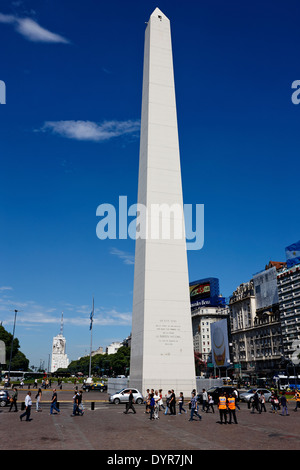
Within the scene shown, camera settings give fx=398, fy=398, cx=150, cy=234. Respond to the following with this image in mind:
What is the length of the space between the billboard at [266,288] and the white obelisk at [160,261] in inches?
2777

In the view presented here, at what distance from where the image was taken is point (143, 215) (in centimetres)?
3997

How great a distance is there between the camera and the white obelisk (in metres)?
35.7

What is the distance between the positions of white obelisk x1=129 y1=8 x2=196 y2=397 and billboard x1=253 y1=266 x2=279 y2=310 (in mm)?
70548

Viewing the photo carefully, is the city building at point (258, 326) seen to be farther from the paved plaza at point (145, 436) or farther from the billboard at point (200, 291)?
the paved plaza at point (145, 436)

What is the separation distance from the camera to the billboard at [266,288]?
10438 centimetres

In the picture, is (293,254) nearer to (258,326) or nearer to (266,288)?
(266,288)

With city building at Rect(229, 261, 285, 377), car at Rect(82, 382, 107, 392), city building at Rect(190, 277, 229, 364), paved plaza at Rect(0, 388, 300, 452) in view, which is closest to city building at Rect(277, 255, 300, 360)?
city building at Rect(229, 261, 285, 377)

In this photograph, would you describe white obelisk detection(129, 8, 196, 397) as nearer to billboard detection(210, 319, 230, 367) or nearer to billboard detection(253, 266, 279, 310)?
billboard detection(253, 266, 279, 310)

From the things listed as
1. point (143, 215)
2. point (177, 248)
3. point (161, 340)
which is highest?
point (143, 215)

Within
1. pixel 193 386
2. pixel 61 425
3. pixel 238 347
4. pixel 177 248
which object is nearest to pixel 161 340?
pixel 193 386

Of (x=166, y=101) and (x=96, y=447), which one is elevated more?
(x=166, y=101)
